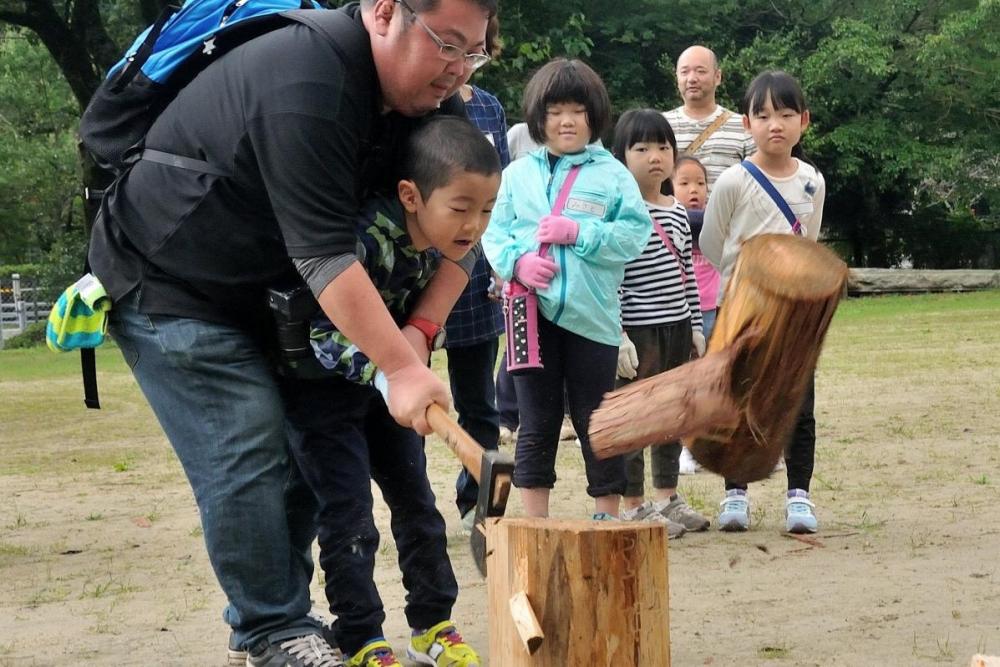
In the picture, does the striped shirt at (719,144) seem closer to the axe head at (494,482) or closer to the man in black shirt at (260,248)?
the man in black shirt at (260,248)

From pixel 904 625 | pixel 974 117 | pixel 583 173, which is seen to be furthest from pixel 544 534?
pixel 974 117

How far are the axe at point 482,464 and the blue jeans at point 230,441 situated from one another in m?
0.48

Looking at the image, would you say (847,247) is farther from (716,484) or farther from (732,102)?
(716,484)

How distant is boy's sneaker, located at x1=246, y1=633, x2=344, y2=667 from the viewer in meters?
3.29

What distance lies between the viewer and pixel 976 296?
22.5 m

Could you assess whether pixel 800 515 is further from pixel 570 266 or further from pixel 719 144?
pixel 719 144

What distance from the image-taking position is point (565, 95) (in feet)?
16.9

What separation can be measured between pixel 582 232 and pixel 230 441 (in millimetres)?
2119

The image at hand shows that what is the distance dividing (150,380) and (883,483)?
4220 millimetres

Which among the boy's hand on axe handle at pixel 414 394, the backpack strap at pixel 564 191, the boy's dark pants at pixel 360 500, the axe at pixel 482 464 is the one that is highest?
the backpack strap at pixel 564 191

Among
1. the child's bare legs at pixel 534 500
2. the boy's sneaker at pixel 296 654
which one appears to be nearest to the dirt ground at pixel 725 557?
the child's bare legs at pixel 534 500

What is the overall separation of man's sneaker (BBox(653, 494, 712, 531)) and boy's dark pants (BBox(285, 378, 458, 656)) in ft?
6.29

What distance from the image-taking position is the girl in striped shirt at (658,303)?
220 inches

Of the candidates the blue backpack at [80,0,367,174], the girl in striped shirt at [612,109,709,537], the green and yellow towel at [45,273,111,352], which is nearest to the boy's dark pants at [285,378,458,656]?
the green and yellow towel at [45,273,111,352]
